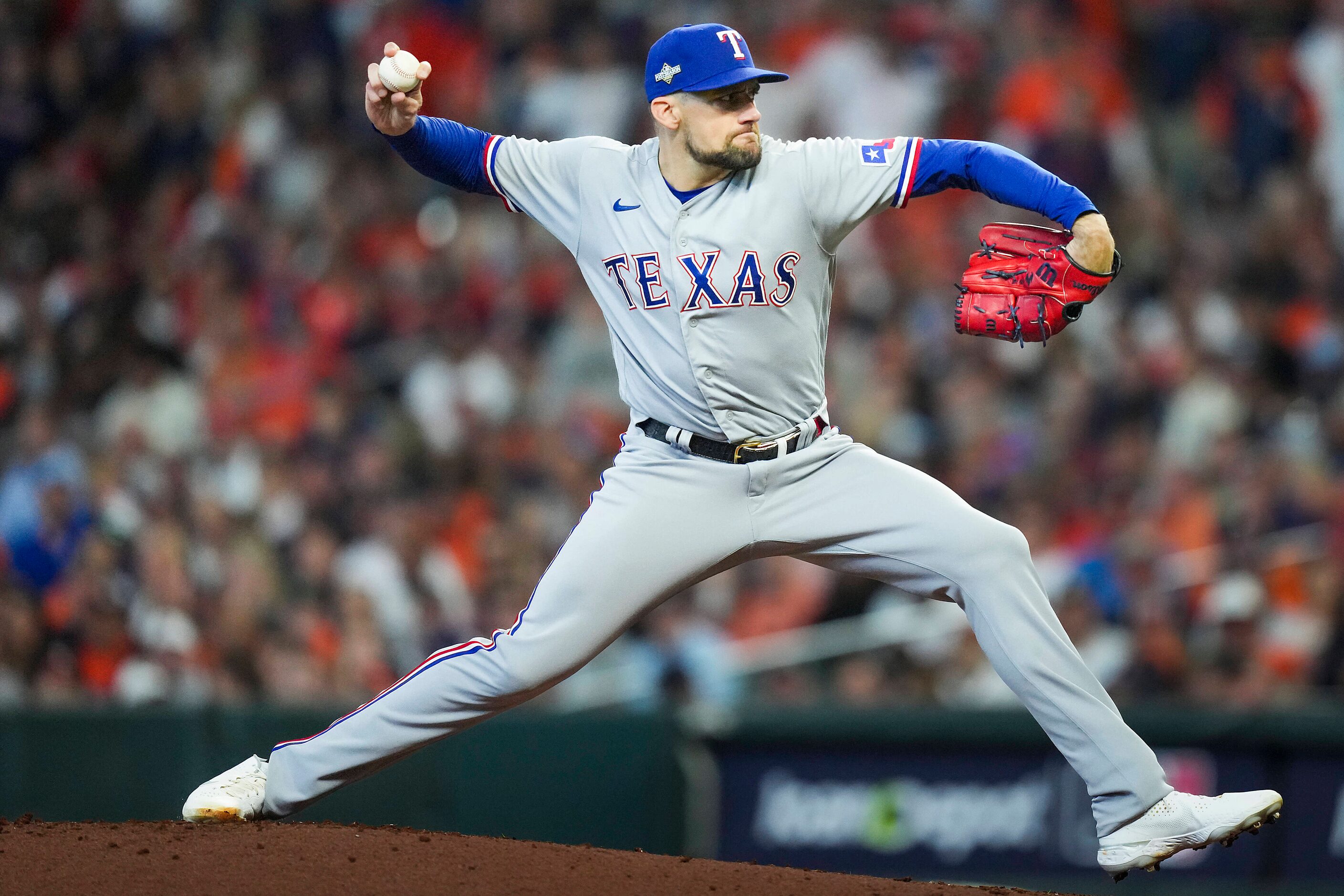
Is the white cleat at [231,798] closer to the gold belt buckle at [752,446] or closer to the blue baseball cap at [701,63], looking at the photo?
the gold belt buckle at [752,446]

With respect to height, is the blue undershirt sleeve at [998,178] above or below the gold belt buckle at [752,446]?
above

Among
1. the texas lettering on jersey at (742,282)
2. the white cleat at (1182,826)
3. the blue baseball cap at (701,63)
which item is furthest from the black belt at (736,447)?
the white cleat at (1182,826)

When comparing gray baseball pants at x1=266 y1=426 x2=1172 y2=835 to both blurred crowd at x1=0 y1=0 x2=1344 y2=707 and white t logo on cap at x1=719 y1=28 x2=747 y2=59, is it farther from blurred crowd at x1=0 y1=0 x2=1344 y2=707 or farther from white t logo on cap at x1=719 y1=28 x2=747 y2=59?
blurred crowd at x1=0 y1=0 x2=1344 y2=707

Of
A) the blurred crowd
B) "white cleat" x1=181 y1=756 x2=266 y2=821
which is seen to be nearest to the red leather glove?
"white cleat" x1=181 y1=756 x2=266 y2=821

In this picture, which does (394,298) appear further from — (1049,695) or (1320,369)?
(1049,695)

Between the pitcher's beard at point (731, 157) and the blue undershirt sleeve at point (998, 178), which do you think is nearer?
the blue undershirt sleeve at point (998, 178)

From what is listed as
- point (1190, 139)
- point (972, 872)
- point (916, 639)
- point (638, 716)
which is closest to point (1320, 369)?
point (1190, 139)
